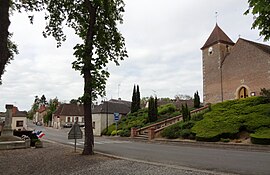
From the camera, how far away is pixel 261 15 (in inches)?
208

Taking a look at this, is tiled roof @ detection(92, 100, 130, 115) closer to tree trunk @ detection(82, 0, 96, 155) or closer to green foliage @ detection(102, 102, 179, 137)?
green foliage @ detection(102, 102, 179, 137)

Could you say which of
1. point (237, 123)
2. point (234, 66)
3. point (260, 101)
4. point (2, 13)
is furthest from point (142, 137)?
point (2, 13)

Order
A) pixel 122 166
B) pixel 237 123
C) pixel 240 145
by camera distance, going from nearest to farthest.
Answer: pixel 122 166
pixel 240 145
pixel 237 123

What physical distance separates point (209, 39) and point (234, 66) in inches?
286

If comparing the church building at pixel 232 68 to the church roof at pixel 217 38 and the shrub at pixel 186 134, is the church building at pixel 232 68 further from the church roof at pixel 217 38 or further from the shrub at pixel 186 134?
the shrub at pixel 186 134

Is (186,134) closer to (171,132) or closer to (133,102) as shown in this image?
(171,132)

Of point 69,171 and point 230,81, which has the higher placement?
point 230,81

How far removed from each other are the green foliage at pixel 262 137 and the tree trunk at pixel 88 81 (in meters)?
10.4

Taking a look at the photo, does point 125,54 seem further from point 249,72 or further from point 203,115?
point 249,72

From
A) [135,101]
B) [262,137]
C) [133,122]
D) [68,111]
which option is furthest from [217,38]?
[68,111]

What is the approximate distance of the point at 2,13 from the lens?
16.7 feet

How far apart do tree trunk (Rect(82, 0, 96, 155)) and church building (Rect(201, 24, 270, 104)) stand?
21972 mm

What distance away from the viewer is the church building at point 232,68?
2778cm

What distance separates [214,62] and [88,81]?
27001 millimetres
